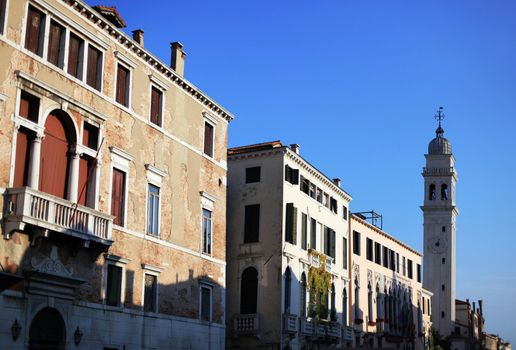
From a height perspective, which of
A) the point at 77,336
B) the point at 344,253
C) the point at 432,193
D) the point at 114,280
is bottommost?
the point at 77,336

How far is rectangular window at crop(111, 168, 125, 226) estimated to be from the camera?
25.1 m

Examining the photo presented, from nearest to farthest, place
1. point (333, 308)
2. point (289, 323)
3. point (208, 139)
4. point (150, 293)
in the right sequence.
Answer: point (150, 293) < point (208, 139) < point (289, 323) < point (333, 308)

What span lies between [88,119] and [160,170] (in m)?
4.40

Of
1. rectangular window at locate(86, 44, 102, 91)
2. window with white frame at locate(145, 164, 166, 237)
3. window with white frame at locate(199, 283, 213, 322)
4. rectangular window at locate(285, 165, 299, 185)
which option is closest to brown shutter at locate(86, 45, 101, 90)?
rectangular window at locate(86, 44, 102, 91)

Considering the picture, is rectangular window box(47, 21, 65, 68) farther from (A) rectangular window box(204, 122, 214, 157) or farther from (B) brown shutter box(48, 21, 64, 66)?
(A) rectangular window box(204, 122, 214, 157)

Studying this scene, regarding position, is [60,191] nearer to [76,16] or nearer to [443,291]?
[76,16]

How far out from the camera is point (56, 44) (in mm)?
23016

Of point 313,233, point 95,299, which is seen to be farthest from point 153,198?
point 313,233

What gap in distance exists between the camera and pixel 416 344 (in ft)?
197

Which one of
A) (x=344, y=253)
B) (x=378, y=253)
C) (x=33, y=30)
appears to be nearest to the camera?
(x=33, y=30)

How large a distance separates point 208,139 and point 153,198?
5.26 m

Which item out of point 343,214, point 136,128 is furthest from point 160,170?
point 343,214

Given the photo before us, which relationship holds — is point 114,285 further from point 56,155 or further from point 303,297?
point 303,297

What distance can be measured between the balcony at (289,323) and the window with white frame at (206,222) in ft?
22.8
